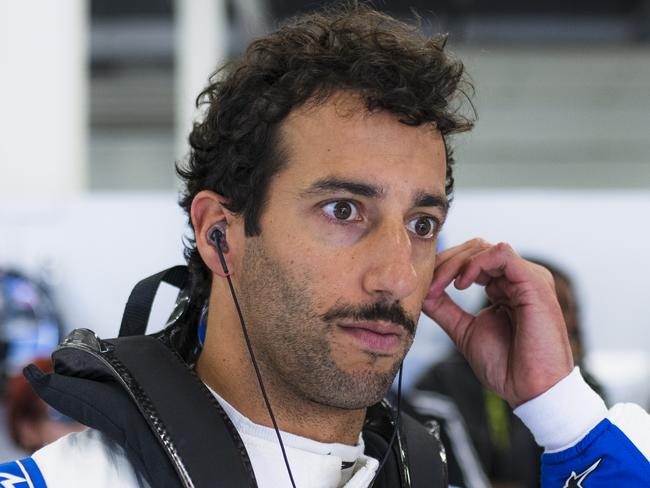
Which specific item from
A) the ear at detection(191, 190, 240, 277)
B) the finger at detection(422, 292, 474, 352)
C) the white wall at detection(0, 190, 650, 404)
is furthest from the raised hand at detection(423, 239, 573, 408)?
the white wall at detection(0, 190, 650, 404)

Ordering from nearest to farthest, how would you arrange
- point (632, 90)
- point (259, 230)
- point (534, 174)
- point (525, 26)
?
point (259, 230)
point (525, 26)
point (632, 90)
point (534, 174)

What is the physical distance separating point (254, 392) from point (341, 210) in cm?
30

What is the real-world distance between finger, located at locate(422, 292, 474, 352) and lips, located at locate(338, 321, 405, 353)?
1.39 feet

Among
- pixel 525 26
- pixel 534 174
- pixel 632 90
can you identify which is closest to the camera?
pixel 525 26

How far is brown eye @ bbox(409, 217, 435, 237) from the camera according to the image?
1388 mm

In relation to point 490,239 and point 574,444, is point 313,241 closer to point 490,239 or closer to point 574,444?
point 574,444

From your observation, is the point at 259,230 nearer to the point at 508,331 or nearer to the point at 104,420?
the point at 104,420

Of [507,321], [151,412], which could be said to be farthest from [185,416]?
[507,321]

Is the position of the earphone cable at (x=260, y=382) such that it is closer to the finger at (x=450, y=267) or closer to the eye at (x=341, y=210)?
the eye at (x=341, y=210)

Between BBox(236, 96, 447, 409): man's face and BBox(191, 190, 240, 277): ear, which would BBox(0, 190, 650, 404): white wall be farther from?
BBox(236, 96, 447, 409): man's face

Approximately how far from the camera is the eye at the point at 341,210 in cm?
130

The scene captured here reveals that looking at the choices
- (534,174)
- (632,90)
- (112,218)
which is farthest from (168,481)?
(534,174)

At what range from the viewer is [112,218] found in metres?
3.52

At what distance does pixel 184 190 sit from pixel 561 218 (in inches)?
87.8
